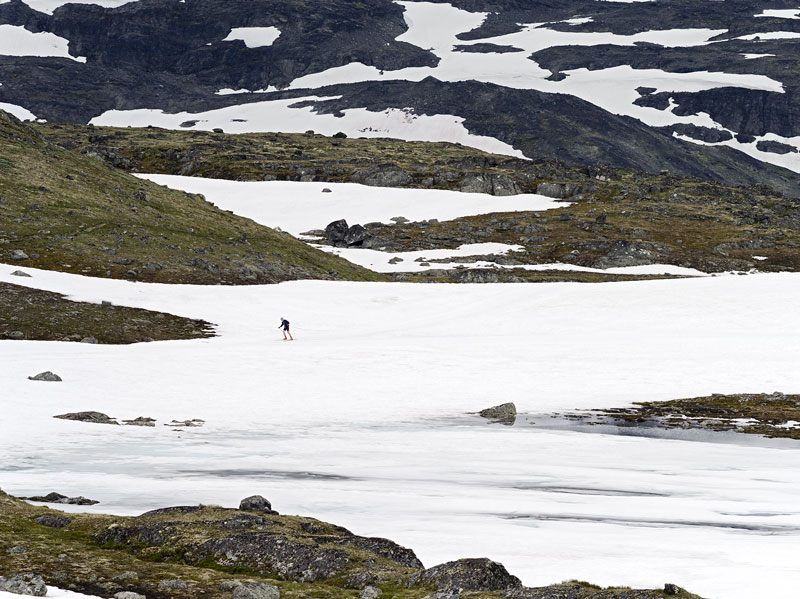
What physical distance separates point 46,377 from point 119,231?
33.4m

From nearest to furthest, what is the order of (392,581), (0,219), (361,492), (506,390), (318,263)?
(392,581) → (361,492) → (506,390) → (0,219) → (318,263)

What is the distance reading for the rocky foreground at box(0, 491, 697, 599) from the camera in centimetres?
1030

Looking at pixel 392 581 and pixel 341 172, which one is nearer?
pixel 392 581

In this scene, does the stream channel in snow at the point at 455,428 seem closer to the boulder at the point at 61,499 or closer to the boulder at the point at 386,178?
the boulder at the point at 61,499

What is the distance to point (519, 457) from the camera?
954 inches

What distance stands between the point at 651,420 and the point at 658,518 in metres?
14.7

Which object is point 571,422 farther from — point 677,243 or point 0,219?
point 677,243

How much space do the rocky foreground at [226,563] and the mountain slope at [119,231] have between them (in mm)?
44632

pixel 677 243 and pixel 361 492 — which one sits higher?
pixel 677 243

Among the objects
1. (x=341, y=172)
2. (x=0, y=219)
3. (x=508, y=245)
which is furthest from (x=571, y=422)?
(x=341, y=172)

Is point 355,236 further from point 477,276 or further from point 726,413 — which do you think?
point 726,413

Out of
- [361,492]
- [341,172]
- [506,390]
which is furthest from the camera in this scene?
[341,172]

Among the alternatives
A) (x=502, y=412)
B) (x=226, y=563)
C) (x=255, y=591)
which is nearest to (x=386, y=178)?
(x=502, y=412)

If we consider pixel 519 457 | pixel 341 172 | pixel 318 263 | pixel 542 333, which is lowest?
pixel 519 457
